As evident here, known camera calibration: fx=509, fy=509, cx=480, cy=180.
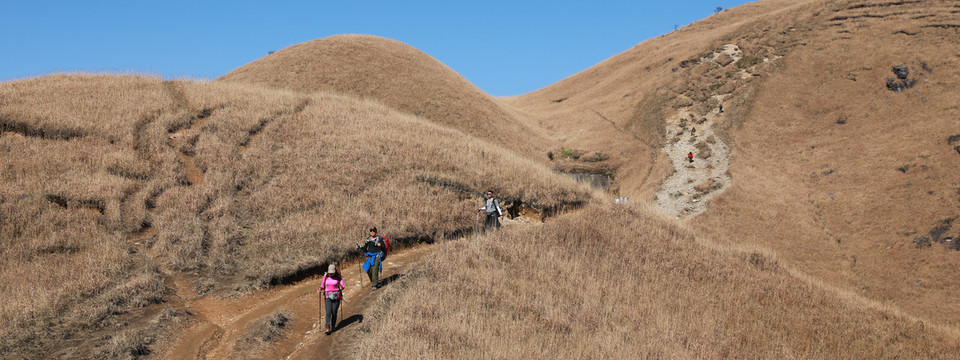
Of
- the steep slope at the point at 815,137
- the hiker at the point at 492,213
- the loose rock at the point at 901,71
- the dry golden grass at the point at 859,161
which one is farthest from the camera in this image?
the loose rock at the point at 901,71

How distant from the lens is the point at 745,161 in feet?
125

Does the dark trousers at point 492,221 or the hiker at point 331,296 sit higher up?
the hiker at point 331,296

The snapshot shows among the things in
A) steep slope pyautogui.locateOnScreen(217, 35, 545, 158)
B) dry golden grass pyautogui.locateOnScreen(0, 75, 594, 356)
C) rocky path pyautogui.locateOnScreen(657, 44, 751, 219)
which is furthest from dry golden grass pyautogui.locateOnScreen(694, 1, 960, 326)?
steep slope pyautogui.locateOnScreen(217, 35, 545, 158)

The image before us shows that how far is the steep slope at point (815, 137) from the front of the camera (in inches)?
1051

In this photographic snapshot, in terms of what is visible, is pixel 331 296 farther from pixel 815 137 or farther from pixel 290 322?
pixel 815 137

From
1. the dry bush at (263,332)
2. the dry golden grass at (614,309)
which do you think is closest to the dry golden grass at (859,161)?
the dry golden grass at (614,309)

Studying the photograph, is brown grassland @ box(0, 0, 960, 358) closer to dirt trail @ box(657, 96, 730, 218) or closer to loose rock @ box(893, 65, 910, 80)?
loose rock @ box(893, 65, 910, 80)

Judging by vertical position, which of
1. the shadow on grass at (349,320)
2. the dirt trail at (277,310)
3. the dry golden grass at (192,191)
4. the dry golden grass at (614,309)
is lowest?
the dry golden grass at (614,309)

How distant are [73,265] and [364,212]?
7684 mm

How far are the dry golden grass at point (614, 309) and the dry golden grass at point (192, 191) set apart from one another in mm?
4574

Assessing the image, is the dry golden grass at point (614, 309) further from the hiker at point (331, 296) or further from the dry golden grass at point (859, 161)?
the dry golden grass at point (859, 161)

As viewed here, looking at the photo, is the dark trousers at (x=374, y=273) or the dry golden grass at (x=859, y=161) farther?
the dry golden grass at (x=859, y=161)

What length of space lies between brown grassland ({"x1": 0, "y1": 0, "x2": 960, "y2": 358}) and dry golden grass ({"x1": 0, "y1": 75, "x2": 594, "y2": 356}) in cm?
9

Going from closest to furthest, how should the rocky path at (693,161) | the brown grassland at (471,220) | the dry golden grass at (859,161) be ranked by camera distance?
1. the brown grassland at (471,220)
2. the dry golden grass at (859,161)
3. the rocky path at (693,161)
